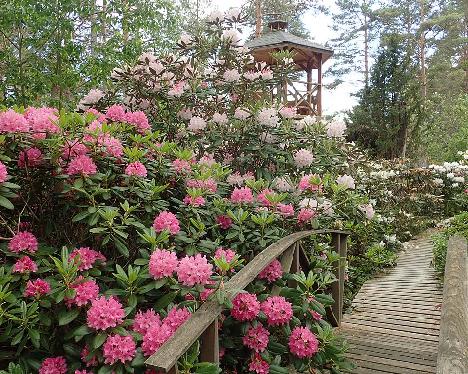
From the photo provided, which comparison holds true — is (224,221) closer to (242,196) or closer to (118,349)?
(242,196)

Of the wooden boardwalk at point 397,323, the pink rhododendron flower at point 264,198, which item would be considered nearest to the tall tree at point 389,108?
the wooden boardwalk at point 397,323

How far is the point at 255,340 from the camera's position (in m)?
2.12

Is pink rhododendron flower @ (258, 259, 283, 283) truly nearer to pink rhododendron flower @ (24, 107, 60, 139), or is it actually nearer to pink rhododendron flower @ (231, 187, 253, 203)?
pink rhododendron flower @ (231, 187, 253, 203)

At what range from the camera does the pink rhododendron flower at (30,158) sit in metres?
2.02

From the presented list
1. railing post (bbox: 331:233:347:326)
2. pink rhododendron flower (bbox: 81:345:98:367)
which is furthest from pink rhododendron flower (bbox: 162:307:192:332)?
railing post (bbox: 331:233:347:326)

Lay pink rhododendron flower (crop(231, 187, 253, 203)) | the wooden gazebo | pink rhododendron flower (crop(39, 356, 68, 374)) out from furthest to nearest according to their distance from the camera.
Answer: the wooden gazebo, pink rhododendron flower (crop(231, 187, 253, 203)), pink rhododendron flower (crop(39, 356, 68, 374))

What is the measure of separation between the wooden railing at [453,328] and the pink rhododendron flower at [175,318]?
92cm

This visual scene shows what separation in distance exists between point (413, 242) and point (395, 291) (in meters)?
3.47

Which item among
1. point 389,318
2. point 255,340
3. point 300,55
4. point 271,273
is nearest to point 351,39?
point 300,55

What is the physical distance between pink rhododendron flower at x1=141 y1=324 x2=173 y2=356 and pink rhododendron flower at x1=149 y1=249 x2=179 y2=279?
0.23 metres

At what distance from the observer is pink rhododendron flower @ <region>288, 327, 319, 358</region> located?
2273mm

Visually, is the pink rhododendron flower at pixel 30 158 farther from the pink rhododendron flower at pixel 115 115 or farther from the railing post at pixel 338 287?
the railing post at pixel 338 287

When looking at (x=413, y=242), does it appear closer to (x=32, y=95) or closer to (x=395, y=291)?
(x=395, y=291)

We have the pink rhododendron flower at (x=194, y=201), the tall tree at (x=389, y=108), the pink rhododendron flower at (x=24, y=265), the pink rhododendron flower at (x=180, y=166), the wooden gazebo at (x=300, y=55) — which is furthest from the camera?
the tall tree at (x=389, y=108)
